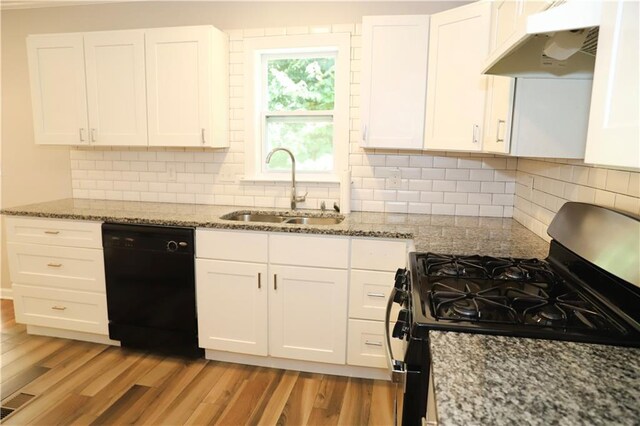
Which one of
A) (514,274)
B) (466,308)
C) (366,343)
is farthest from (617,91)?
(366,343)

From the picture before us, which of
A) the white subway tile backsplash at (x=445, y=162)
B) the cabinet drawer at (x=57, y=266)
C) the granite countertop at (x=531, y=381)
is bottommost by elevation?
the cabinet drawer at (x=57, y=266)

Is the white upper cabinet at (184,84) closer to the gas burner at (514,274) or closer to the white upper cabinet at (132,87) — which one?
the white upper cabinet at (132,87)

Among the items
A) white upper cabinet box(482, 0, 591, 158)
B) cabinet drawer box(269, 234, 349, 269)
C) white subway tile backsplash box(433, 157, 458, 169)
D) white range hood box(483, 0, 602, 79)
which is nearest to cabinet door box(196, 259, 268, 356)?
cabinet drawer box(269, 234, 349, 269)

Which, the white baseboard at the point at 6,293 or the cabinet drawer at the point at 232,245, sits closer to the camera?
the cabinet drawer at the point at 232,245

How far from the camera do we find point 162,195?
3078 millimetres

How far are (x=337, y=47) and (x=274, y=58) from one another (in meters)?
0.48

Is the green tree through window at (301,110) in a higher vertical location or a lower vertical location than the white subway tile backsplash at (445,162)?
higher

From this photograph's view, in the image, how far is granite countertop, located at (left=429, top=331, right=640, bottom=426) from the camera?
68cm

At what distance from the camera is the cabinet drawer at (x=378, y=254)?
2178mm

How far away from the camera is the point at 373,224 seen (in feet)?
7.70

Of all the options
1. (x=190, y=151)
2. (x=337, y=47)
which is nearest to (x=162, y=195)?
(x=190, y=151)

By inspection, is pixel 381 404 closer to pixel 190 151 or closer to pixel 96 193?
pixel 190 151

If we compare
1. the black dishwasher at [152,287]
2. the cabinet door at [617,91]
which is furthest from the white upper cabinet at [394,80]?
the cabinet door at [617,91]

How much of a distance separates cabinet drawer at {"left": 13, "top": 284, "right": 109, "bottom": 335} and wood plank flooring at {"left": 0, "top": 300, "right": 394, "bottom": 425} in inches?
6.6
